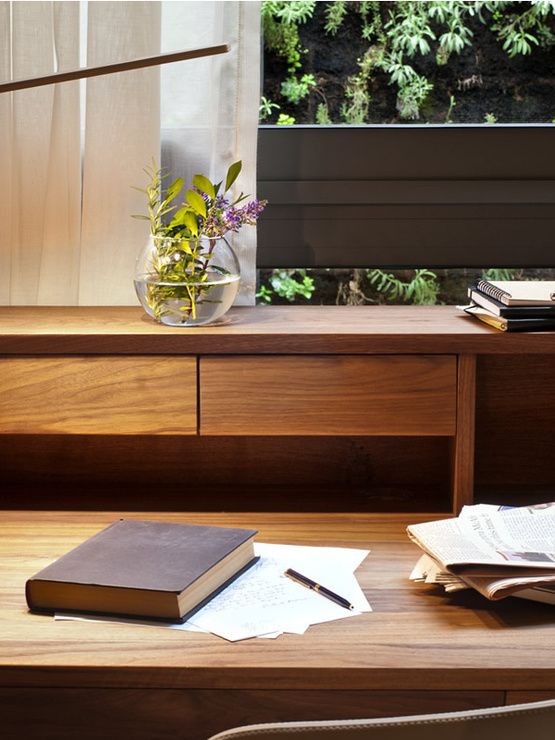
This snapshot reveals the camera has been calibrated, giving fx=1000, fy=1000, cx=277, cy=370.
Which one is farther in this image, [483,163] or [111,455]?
[483,163]

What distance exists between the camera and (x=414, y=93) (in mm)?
1903

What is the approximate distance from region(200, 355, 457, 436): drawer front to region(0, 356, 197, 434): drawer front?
0.04 meters

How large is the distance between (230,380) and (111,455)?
1.13ft

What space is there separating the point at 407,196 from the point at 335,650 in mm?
1012

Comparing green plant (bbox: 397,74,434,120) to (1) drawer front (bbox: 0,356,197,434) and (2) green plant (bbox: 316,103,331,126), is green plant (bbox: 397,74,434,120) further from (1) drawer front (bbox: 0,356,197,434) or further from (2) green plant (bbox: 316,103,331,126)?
(1) drawer front (bbox: 0,356,197,434)

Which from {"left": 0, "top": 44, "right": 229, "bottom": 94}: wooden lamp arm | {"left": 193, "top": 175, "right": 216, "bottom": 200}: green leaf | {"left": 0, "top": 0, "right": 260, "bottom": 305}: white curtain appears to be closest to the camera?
{"left": 0, "top": 44, "right": 229, "bottom": 94}: wooden lamp arm

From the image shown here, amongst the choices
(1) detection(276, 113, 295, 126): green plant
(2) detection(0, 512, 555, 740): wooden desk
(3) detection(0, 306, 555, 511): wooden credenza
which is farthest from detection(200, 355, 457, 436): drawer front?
(1) detection(276, 113, 295, 126): green plant

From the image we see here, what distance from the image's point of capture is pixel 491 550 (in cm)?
117

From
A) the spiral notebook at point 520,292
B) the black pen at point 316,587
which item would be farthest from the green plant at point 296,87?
the black pen at point 316,587

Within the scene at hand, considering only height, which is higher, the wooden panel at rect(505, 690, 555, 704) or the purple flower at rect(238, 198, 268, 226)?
the purple flower at rect(238, 198, 268, 226)

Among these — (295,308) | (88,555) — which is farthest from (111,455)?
(88,555)

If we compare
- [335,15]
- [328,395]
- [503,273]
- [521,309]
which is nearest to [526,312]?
[521,309]

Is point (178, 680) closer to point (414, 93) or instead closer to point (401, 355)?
point (401, 355)

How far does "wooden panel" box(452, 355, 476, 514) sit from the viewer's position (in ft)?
4.74
